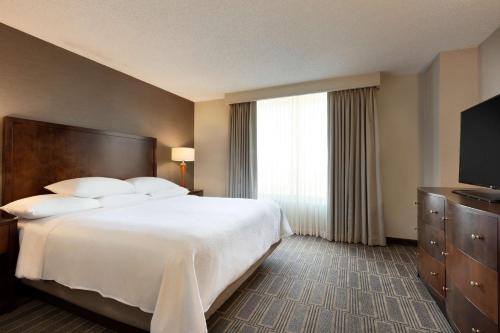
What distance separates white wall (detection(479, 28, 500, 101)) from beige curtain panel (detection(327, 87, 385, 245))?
1102mm

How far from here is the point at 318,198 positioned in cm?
376

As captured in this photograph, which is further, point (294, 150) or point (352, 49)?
point (294, 150)

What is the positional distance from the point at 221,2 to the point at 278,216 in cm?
224

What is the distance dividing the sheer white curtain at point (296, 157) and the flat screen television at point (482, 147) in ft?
6.16

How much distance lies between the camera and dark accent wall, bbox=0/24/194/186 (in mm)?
2254

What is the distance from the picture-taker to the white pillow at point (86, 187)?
91.6 inches

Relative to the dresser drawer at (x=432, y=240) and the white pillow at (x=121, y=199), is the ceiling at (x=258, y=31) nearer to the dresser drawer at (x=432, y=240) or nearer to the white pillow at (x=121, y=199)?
the white pillow at (x=121, y=199)

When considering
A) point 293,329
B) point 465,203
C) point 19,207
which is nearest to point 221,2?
point 465,203

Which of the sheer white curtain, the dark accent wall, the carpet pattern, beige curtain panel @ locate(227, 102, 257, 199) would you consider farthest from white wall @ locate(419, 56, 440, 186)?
the dark accent wall

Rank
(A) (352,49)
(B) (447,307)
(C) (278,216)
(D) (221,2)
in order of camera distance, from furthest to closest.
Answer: (C) (278,216) → (A) (352,49) → (D) (221,2) → (B) (447,307)

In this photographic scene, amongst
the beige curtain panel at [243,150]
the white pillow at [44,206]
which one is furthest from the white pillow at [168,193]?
the beige curtain panel at [243,150]

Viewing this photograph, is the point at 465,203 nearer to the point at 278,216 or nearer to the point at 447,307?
the point at 447,307

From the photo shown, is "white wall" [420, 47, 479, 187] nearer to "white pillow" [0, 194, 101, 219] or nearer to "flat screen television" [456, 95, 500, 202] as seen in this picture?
"flat screen television" [456, 95, 500, 202]

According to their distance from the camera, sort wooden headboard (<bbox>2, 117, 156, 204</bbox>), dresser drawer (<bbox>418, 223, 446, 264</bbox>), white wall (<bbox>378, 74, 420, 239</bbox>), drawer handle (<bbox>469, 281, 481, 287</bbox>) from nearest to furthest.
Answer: drawer handle (<bbox>469, 281, 481, 287</bbox>) → dresser drawer (<bbox>418, 223, 446, 264</bbox>) → wooden headboard (<bbox>2, 117, 156, 204</bbox>) → white wall (<bbox>378, 74, 420, 239</bbox>)
